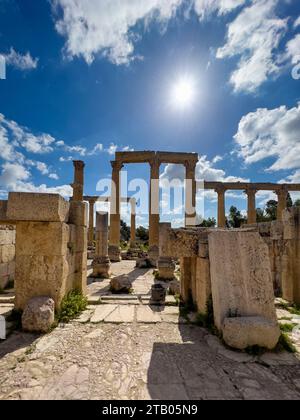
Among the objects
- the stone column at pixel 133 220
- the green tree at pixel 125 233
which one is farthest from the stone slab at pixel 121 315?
the green tree at pixel 125 233

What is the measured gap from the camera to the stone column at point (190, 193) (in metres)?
16.1

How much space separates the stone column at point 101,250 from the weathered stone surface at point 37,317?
5877 mm

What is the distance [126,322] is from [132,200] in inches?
852

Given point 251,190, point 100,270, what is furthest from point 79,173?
point 251,190

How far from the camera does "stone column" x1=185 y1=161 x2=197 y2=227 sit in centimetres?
1608

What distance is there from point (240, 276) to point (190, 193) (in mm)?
12964

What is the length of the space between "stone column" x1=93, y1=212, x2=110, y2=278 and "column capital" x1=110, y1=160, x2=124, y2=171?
265 inches

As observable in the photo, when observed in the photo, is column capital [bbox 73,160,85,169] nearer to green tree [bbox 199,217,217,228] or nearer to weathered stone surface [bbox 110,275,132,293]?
weathered stone surface [bbox 110,275,132,293]

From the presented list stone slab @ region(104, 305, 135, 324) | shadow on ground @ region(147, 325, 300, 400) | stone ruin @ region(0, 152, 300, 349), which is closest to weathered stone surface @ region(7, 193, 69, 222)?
stone ruin @ region(0, 152, 300, 349)

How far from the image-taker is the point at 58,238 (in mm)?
4238

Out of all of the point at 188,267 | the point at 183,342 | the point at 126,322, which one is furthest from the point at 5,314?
the point at 188,267

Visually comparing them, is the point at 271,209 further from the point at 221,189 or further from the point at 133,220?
the point at 133,220

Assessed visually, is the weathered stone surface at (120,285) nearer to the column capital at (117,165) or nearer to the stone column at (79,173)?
the stone column at (79,173)

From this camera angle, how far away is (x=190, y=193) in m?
16.3
